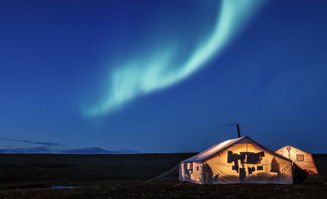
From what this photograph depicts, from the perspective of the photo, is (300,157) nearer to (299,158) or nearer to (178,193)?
(299,158)

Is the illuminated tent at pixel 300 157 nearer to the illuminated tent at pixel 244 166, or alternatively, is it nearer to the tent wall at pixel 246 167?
the illuminated tent at pixel 244 166

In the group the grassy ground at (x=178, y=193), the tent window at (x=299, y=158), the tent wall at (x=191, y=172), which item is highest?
the tent window at (x=299, y=158)

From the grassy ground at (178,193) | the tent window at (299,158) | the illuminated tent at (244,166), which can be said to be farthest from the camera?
the tent window at (299,158)

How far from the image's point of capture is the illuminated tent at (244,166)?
770 inches

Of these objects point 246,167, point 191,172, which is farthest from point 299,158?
point 191,172

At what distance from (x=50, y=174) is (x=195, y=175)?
20852mm

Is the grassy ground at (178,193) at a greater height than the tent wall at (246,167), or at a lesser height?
lesser

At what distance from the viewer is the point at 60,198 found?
41.8 feet

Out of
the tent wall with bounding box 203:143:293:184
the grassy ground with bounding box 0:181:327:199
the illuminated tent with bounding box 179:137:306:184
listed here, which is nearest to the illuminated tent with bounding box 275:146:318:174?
the illuminated tent with bounding box 179:137:306:184

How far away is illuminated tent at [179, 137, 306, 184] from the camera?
64.1 feet

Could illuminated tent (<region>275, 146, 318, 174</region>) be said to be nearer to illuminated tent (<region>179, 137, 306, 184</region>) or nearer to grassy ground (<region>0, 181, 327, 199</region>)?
illuminated tent (<region>179, 137, 306, 184</region>)

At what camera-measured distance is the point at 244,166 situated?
65.7 ft

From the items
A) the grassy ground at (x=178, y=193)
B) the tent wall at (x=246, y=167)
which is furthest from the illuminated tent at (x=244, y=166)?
the grassy ground at (x=178, y=193)

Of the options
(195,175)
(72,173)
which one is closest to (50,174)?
(72,173)
